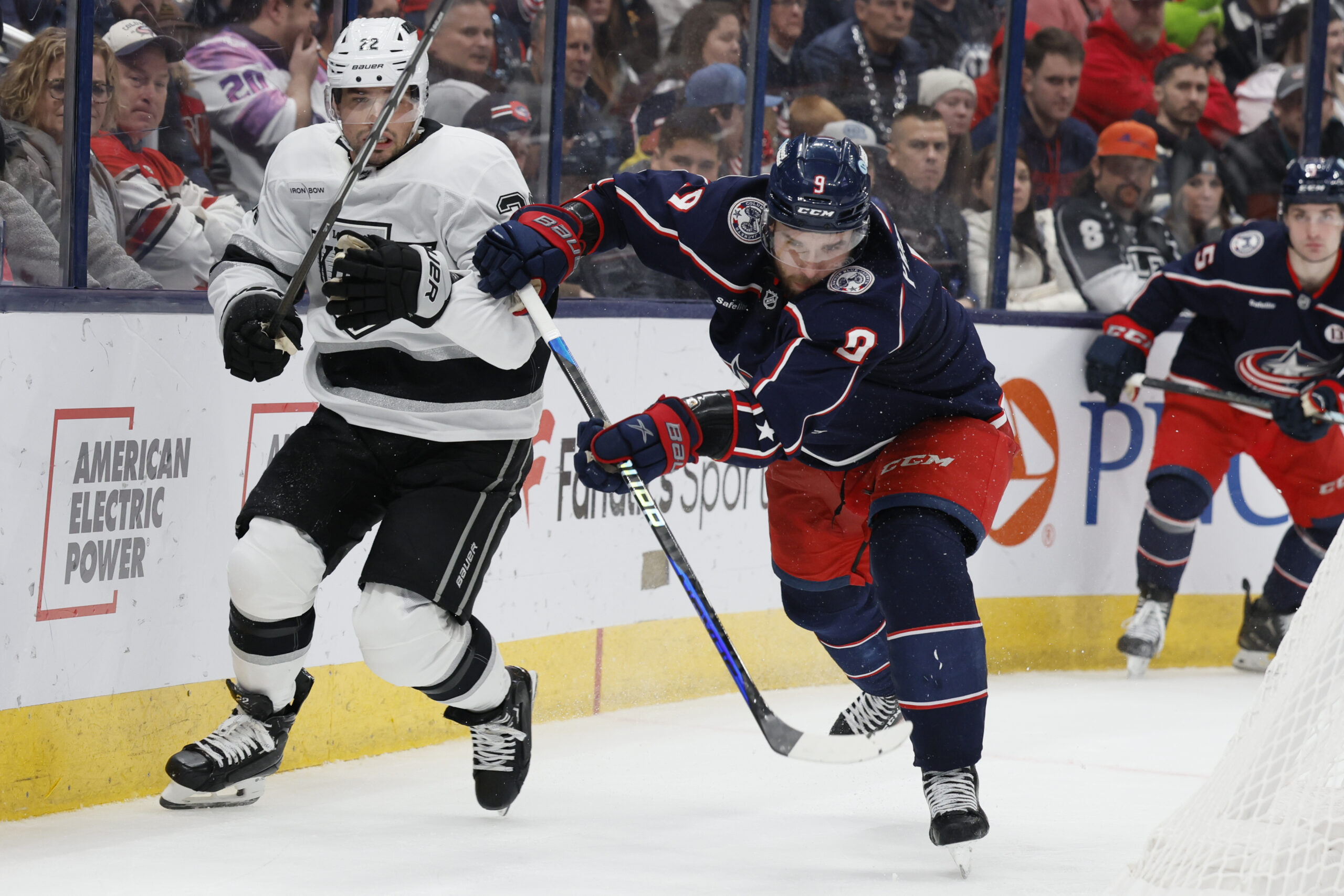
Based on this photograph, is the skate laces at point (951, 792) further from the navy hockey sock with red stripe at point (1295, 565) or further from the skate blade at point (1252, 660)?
the skate blade at point (1252, 660)

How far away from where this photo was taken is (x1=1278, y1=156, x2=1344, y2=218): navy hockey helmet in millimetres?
4613

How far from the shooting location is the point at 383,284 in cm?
258

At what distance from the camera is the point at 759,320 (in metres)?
2.77

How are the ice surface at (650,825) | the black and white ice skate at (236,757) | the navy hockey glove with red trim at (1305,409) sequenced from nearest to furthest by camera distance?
the ice surface at (650,825) < the black and white ice skate at (236,757) < the navy hockey glove with red trim at (1305,409)

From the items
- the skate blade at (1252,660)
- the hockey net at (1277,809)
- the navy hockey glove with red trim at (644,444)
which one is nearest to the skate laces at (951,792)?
the hockey net at (1277,809)

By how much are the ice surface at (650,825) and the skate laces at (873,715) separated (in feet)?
0.33

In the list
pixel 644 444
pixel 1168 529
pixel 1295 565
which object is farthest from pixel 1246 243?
pixel 644 444

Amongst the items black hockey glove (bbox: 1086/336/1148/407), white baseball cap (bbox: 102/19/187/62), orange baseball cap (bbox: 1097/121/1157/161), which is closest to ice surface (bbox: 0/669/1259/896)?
black hockey glove (bbox: 1086/336/1148/407)

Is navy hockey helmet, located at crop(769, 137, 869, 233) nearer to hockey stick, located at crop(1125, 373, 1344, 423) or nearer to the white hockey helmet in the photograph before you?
the white hockey helmet

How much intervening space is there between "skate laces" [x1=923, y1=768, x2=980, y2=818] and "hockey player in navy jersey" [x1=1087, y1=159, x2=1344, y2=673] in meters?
2.22

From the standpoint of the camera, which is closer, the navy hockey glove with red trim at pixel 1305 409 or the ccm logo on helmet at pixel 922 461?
the ccm logo on helmet at pixel 922 461

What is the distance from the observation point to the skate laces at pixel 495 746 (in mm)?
2943

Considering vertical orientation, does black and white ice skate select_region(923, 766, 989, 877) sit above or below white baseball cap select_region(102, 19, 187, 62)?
below

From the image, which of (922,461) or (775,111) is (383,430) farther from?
(775,111)
